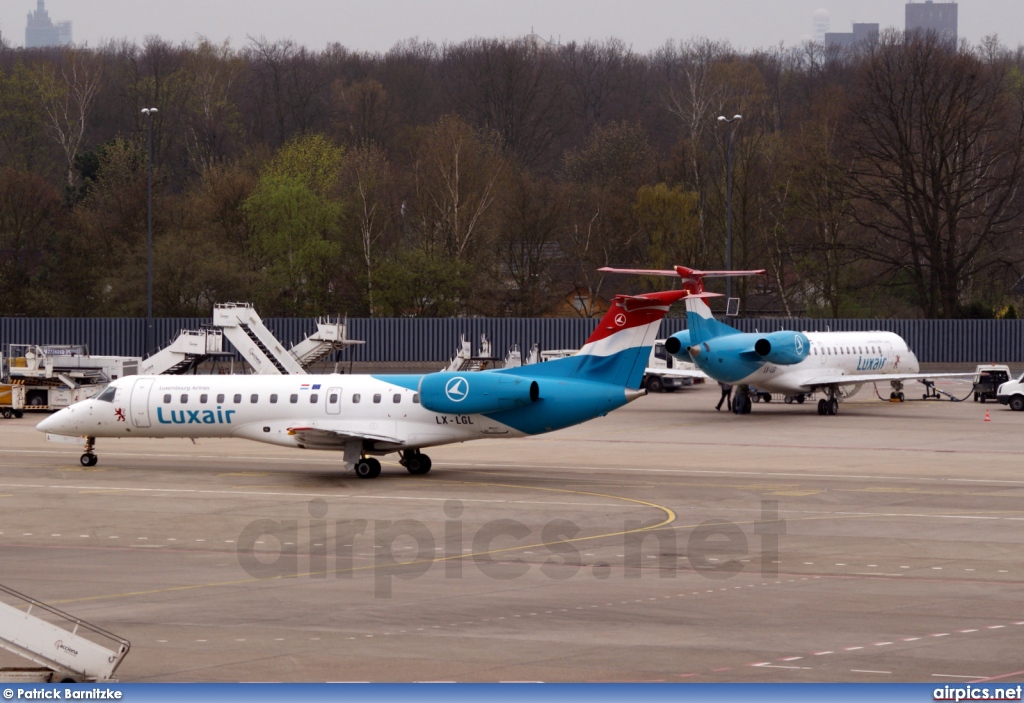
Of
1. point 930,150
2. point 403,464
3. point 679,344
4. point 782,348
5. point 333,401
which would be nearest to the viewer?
point 333,401

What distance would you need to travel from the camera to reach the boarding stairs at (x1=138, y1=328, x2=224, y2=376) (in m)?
60.1

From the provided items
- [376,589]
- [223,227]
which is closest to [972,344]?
[223,227]

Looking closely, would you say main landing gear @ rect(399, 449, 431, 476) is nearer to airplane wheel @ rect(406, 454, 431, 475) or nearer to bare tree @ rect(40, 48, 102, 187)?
airplane wheel @ rect(406, 454, 431, 475)

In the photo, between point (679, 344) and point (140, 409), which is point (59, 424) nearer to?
point (140, 409)

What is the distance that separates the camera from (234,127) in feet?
388

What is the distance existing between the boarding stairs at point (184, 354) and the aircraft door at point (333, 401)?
28272 mm

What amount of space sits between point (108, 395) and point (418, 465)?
27.9ft

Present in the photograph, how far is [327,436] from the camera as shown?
32.1 meters

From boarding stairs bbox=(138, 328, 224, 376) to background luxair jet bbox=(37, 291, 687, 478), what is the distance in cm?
2513

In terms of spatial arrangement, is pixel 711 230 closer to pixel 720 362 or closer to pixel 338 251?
pixel 338 251

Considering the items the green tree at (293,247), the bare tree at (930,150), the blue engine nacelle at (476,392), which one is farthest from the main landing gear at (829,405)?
the green tree at (293,247)

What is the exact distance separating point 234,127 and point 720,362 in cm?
7708

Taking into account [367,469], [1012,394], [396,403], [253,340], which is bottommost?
[367,469]

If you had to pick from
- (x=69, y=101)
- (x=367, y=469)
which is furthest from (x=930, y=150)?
(x=69, y=101)
